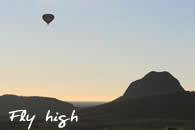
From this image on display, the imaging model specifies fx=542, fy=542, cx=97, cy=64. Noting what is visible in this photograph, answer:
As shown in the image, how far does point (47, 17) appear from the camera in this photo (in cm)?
9212
